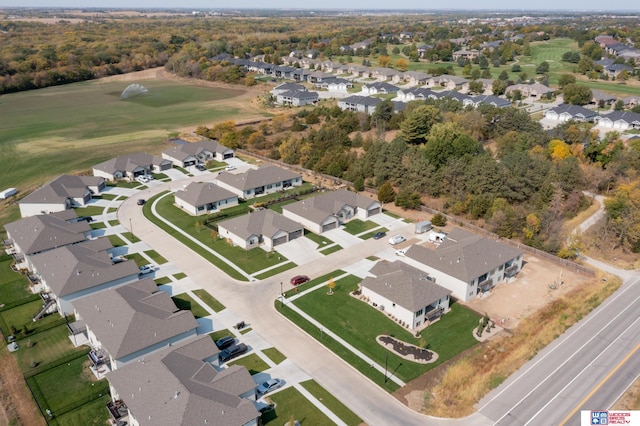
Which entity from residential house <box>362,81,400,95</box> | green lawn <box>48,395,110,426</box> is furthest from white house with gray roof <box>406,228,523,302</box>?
residential house <box>362,81,400,95</box>

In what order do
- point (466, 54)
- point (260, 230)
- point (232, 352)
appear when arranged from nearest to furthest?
point (232, 352) → point (260, 230) → point (466, 54)

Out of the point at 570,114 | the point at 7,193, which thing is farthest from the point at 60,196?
the point at 570,114

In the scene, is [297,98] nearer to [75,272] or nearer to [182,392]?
[75,272]

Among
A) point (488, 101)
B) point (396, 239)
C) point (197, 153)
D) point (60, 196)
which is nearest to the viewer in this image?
point (396, 239)

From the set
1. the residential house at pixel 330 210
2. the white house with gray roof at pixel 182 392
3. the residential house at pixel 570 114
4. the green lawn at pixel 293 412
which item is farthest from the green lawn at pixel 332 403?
the residential house at pixel 570 114

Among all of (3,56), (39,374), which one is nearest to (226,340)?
(39,374)

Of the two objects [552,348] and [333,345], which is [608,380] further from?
[333,345]

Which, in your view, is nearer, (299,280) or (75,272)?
(75,272)
